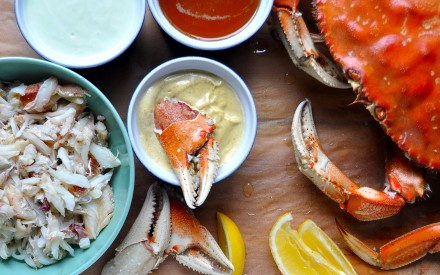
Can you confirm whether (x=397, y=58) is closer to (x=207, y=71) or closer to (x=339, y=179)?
(x=339, y=179)

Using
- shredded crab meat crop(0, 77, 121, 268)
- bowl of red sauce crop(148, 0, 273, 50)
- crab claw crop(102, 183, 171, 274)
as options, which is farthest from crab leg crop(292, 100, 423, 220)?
shredded crab meat crop(0, 77, 121, 268)

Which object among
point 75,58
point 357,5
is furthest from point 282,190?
point 75,58

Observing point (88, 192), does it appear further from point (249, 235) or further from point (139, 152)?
point (249, 235)

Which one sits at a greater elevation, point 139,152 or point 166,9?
point 166,9

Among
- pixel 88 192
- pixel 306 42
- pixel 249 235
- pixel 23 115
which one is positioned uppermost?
pixel 306 42

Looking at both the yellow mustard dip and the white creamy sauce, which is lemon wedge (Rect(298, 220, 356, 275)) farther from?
the white creamy sauce

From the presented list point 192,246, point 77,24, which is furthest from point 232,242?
point 77,24
